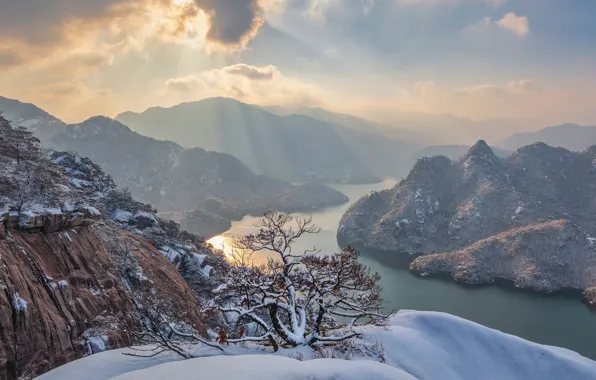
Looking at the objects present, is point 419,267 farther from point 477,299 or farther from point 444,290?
point 477,299

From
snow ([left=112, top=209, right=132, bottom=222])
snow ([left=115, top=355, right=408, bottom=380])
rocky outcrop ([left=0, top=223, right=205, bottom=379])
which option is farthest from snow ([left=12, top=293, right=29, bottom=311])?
Result: snow ([left=112, top=209, right=132, bottom=222])

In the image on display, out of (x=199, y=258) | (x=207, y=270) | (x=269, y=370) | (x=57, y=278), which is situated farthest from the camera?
(x=199, y=258)

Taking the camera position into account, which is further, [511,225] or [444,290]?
[511,225]

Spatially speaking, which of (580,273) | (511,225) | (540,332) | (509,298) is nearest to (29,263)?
(540,332)

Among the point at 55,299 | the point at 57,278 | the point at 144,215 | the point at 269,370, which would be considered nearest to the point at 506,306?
the point at 144,215

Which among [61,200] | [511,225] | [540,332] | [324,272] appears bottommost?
[540,332]

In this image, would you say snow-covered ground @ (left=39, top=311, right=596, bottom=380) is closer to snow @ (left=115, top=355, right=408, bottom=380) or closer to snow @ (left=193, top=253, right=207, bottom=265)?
snow @ (left=115, top=355, right=408, bottom=380)

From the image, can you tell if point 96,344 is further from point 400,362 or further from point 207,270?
point 207,270
